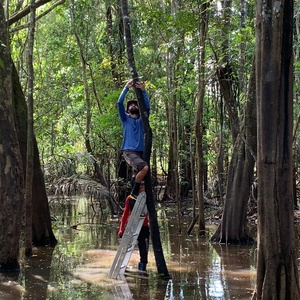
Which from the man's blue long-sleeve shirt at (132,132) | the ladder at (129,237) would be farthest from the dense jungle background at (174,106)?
the ladder at (129,237)

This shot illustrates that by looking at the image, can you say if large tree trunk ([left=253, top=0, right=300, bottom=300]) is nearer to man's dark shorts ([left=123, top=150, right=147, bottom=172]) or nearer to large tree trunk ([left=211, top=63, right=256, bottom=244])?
man's dark shorts ([left=123, top=150, right=147, bottom=172])

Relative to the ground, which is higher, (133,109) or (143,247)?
(133,109)

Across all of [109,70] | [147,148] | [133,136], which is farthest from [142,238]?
[109,70]

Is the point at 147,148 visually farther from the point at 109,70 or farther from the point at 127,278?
the point at 109,70

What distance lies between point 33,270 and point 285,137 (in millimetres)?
4863

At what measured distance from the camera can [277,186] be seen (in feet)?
16.5

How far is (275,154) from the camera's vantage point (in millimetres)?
4984

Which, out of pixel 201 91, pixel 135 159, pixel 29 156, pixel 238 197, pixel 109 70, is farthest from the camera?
pixel 109 70

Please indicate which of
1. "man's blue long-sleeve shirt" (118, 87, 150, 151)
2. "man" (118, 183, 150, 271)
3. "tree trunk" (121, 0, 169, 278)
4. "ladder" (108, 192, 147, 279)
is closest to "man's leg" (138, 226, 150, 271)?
"man" (118, 183, 150, 271)

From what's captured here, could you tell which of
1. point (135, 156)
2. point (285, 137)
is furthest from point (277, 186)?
point (135, 156)

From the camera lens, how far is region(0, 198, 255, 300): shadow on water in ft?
21.7

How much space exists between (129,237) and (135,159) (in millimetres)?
1154

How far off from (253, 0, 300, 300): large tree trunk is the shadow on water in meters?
1.53

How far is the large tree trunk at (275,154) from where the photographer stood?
495 centimetres
